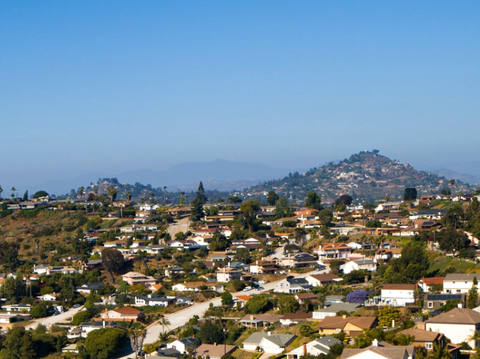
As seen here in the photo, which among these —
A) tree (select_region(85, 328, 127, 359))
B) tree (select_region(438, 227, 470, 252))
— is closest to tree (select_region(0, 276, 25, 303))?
tree (select_region(85, 328, 127, 359))

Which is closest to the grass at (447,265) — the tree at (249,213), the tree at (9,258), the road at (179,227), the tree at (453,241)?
the tree at (453,241)

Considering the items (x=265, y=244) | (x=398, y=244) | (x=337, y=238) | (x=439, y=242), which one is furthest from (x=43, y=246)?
(x=439, y=242)

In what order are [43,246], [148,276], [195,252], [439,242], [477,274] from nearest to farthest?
[477,274]
[439,242]
[148,276]
[195,252]
[43,246]

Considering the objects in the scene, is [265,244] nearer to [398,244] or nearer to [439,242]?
[398,244]

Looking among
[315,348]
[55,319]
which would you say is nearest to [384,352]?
[315,348]

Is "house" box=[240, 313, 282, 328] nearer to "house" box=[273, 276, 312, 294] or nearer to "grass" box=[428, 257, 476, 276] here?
"house" box=[273, 276, 312, 294]

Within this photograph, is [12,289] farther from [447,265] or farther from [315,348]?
[447,265]

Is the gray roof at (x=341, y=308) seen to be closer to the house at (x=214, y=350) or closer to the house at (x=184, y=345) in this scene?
the house at (x=214, y=350)
